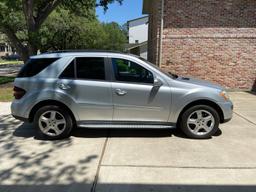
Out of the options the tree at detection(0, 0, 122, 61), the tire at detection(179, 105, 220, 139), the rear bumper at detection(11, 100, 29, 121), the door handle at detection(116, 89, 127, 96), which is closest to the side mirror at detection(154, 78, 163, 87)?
the door handle at detection(116, 89, 127, 96)

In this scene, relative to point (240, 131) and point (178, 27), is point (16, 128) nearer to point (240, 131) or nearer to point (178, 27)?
point (240, 131)

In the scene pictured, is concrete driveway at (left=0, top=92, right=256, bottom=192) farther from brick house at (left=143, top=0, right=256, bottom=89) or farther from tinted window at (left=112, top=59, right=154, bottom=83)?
brick house at (left=143, top=0, right=256, bottom=89)

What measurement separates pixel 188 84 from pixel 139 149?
5.39ft

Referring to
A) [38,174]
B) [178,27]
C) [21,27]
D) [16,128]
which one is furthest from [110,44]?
[38,174]

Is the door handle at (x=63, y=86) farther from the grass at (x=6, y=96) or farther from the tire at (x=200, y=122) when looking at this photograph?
the grass at (x=6, y=96)

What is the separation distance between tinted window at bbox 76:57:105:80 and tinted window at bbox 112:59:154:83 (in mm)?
283

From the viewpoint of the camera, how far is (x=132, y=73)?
609 centimetres

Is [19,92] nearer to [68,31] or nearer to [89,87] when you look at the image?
[89,87]

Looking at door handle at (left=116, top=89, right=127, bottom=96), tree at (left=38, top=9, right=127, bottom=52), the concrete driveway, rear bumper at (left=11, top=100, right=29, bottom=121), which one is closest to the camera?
the concrete driveway

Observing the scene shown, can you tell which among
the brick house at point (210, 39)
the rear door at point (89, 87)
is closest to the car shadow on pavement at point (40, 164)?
the rear door at point (89, 87)

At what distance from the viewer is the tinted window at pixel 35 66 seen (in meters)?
6.17

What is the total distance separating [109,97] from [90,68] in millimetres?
717

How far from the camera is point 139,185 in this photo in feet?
13.6

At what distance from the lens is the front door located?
5957mm
